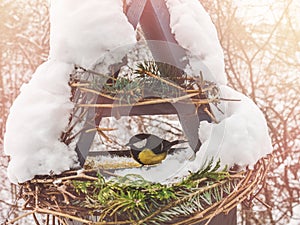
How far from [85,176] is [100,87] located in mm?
122

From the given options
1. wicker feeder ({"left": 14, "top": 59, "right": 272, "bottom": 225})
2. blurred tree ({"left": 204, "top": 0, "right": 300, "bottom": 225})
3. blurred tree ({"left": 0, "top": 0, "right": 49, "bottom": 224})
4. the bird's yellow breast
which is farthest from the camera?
blurred tree ({"left": 0, "top": 0, "right": 49, "bottom": 224})

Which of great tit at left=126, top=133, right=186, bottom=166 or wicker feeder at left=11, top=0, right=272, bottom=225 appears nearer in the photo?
wicker feeder at left=11, top=0, right=272, bottom=225

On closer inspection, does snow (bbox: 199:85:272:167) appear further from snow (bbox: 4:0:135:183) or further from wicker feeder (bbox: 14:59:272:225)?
snow (bbox: 4:0:135:183)

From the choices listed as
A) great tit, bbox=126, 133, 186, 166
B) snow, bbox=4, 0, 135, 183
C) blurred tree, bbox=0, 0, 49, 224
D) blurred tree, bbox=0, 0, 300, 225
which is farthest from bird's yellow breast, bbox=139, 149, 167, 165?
blurred tree, bbox=0, 0, 49, 224

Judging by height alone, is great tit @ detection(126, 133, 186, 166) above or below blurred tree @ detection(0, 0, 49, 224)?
below

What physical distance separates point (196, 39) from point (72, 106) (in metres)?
0.22

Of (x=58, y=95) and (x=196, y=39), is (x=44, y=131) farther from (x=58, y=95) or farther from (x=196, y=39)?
(x=196, y=39)

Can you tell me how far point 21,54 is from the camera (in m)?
1.99

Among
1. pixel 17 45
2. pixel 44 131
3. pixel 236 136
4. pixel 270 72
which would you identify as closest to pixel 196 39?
pixel 236 136

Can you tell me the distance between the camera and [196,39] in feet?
2.06

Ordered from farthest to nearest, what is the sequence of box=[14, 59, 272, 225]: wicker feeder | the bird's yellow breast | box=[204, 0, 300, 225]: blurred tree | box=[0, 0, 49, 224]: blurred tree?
box=[0, 0, 49, 224]: blurred tree, box=[204, 0, 300, 225]: blurred tree, the bird's yellow breast, box=[14, 59, 272, 225]: wicker feeder

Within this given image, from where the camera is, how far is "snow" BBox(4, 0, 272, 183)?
1.84ft

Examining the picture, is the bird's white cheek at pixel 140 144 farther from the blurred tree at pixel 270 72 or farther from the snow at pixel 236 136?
the blurred tree at pixel 270 72

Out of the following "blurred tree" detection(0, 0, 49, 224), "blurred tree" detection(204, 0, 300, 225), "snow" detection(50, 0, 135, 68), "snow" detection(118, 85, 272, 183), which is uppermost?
"blurred tree" detection(0, 0, 49, 224)
